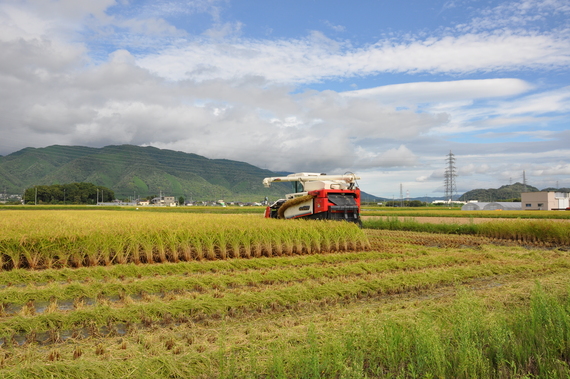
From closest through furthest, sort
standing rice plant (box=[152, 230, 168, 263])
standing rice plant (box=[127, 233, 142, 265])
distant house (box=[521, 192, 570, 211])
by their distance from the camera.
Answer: standing rice plant (box=[127, 233, 142, 265])
standing rice plant (box=[152, 230, 168, 263])
distant house (box=[521, 192, 570, 211])

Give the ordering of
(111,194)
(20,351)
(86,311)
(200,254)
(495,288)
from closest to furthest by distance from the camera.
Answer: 1. (20,351)
2. (86,311)
3. (495,288)
4. (200,254)
5. (111,194)

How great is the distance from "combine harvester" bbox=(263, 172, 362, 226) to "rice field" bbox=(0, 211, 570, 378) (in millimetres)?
3244

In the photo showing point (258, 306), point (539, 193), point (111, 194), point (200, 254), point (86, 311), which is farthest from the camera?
point (111, 194)

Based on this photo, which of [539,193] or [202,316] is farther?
[539,193]

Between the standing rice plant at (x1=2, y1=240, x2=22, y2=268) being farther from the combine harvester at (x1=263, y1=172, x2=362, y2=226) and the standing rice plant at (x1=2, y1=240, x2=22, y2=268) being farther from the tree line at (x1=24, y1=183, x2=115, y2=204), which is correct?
the tree line at (x1=24, y1=183, x2=115, y2=204)

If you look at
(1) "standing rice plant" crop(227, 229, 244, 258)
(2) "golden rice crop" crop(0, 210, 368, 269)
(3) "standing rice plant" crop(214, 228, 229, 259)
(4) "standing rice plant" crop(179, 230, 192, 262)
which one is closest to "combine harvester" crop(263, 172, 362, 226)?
(2) "golden rice crop" crop(0, 210, 368, 269)

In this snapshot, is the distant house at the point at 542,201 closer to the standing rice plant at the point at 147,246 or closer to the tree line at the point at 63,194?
the standing rice plant at the point at 147,246

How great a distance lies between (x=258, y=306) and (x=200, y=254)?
5387mm

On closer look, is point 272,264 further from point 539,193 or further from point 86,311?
point 539,193

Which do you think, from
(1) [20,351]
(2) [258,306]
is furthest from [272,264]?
(1) [20,351]

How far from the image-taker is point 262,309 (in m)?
6.50

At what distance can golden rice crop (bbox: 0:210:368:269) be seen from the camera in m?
9.96

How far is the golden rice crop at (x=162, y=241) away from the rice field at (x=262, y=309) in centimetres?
4

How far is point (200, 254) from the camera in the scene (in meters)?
11.6
